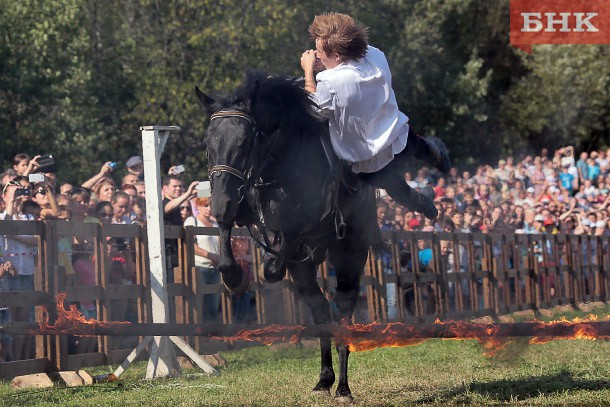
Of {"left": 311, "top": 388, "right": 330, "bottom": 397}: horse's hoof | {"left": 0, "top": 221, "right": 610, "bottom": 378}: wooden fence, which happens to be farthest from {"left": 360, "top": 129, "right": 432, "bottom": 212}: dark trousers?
{"left": 0, "top": 221, "right": 610, "bottom": 378}: wooden fence

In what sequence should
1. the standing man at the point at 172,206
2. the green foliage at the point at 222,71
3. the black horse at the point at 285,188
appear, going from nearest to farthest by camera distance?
the black horse at the point at 285,188 → the standing man at the point at 172,206 → the green foliage at the point at 222,71

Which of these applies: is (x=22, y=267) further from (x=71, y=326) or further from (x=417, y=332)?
(x=417, y=332)

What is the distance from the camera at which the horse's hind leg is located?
8.87 meters

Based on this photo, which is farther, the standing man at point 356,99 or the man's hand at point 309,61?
the man's hand at point 309,61

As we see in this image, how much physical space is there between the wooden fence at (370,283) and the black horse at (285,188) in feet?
9.09

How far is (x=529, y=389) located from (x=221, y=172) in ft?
9.69

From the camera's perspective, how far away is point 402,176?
9.32m

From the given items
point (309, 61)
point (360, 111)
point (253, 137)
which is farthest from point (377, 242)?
point (253, 137)

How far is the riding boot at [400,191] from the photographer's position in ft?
29.3

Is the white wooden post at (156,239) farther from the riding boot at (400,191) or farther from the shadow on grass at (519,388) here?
the shadow on grass at (519,388)

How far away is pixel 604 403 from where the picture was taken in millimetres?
7754

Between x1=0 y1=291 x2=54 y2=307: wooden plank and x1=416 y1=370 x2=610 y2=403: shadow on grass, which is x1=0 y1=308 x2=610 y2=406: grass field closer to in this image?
x1=416 y1=370 x2=610 y2=403: shadow on grass

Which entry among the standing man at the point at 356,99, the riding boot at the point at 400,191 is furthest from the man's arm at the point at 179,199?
the standing man at the point at 356,99

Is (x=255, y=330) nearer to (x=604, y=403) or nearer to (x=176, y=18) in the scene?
(x=604, y=403)
